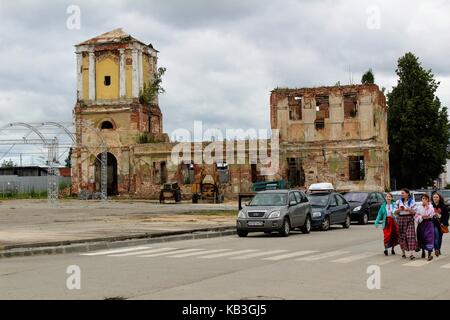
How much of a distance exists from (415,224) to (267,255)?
3.73 meters

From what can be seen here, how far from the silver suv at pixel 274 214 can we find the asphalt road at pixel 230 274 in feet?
10.8

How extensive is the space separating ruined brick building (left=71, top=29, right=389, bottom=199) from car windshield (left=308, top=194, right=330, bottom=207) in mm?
28094

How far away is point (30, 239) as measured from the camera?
19.4 meters

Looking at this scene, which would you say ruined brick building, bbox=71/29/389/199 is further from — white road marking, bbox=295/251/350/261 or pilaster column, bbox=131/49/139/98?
white road marking, bbox=295/251/350/261

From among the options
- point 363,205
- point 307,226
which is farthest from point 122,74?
point 307,226

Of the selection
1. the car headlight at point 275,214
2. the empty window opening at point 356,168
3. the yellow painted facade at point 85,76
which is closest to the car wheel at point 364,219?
the car headlight at point 275,214

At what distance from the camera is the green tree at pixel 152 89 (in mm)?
61519

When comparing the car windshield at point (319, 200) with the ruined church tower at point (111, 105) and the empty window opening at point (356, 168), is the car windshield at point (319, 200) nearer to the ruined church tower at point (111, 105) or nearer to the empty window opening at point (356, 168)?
the empty window opening at point (356, 168)

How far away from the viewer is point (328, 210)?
26.5 m

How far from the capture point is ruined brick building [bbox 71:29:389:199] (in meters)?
55.4
